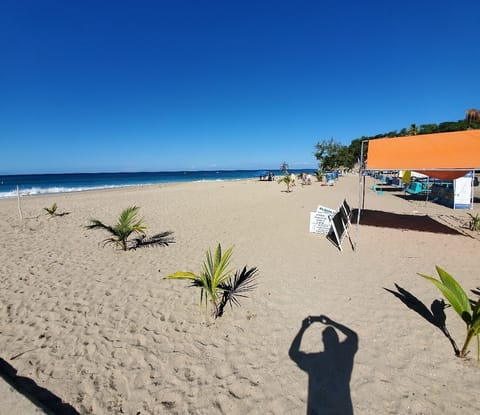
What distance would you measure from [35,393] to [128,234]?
3.69 meters

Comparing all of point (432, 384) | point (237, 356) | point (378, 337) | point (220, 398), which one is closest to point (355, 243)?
point (378, 337)

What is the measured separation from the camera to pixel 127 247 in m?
5.82

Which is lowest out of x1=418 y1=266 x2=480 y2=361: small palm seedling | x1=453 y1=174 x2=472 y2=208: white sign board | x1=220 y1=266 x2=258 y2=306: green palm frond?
x1=220 y1=266 x2=258 y2=306: green palm frond

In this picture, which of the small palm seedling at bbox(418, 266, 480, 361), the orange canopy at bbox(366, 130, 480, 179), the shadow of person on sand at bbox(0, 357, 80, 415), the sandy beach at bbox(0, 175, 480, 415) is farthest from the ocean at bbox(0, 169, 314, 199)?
the small palm seedling at bbox(418, 266, 480, 361)

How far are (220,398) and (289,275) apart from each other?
2483 millimetres

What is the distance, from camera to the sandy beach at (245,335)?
1.99m

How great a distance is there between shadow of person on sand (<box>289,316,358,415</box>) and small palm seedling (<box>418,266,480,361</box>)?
3.16 feet

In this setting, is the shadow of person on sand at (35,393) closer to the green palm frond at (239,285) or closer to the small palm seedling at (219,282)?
the small palm seedling at (219,282)

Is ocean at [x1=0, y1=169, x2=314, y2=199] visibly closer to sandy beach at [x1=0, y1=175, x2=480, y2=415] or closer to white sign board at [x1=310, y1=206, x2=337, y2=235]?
sandy beach at [x1=0, y1=175, x2=480, y2=415]

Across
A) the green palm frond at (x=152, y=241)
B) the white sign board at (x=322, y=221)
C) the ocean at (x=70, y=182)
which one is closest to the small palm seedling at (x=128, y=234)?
the green palm frond at (x=152, y=241)

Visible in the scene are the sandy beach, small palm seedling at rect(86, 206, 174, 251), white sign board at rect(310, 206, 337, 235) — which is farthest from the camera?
white sign board at rect(310, 206, 337, 235)

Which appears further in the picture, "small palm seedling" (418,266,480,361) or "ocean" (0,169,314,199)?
"ocean" (0,169,314,199)

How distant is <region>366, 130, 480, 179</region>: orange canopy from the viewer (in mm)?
4863

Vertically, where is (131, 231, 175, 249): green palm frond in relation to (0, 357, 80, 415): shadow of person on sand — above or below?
above
